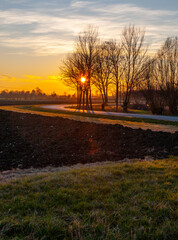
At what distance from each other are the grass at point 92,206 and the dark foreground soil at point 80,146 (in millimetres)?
2086

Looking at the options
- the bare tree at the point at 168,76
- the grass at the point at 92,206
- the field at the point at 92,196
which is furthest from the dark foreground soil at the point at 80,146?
the bare tree at the point at 168,76

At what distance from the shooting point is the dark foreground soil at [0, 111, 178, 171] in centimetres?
774

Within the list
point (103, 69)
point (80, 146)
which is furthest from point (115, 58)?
point (80, 146)

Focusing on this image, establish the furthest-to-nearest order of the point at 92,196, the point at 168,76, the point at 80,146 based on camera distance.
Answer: the point at 168,76, the point at 80,146, the point at 92,196

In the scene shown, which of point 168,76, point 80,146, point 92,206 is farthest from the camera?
point 168,76

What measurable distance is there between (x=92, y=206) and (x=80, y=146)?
5.34 meters

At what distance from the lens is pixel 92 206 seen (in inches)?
155

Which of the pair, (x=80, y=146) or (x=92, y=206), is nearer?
(x=92, y=206)

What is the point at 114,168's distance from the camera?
6109 mm

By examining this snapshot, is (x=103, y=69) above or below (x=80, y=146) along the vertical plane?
above

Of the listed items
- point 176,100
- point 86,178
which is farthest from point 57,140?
point 176,100

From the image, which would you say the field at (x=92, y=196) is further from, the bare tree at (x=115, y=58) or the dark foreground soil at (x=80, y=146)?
the bare tree at (x=115, y=58)

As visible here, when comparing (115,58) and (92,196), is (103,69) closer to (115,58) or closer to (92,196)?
(115,58)

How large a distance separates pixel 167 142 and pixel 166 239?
20.4 ft
